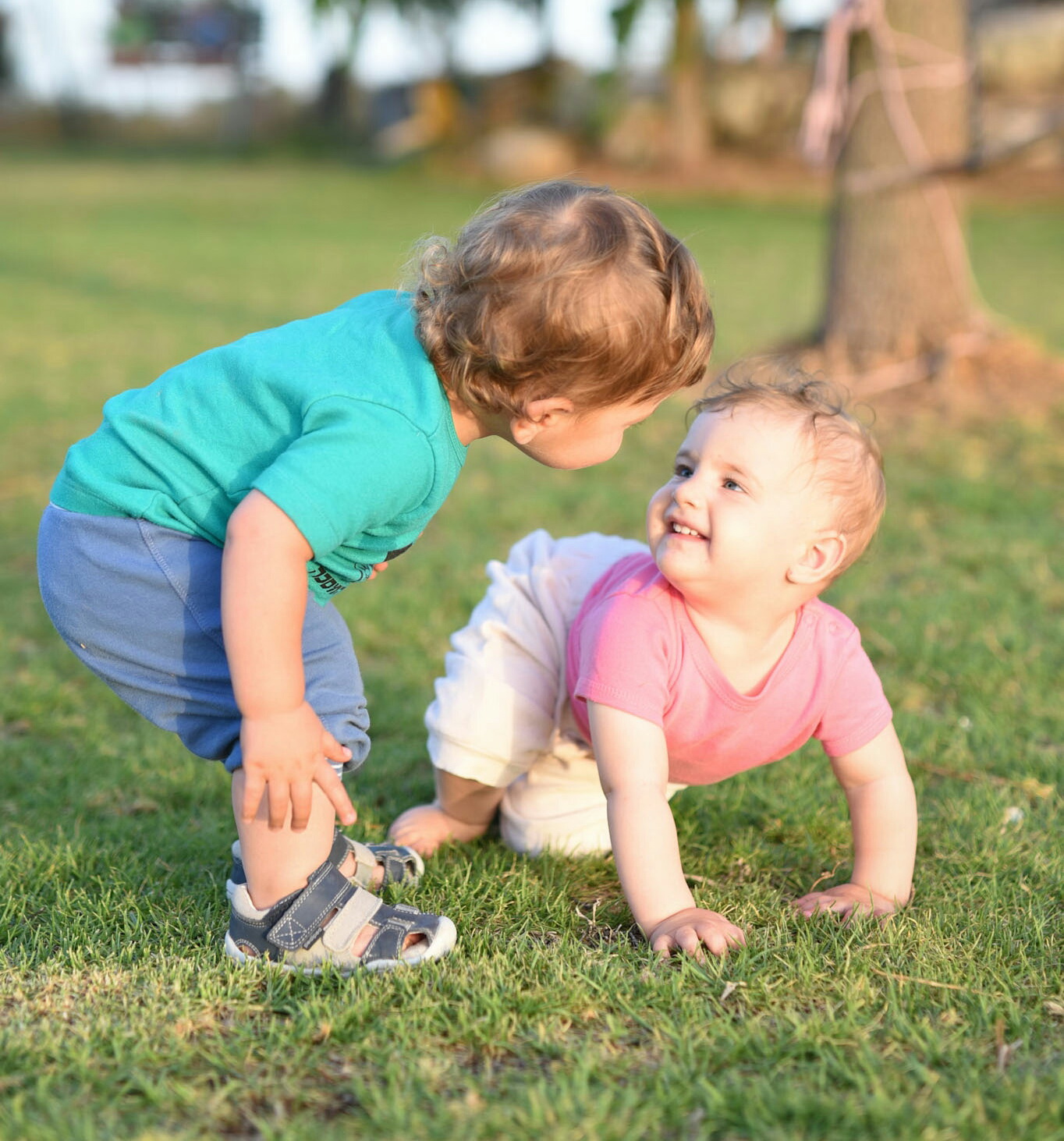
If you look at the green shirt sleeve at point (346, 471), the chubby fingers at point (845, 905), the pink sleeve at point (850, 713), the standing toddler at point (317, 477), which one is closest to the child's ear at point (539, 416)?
the standing toddler at point (317, 477)

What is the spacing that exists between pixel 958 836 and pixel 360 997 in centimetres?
137

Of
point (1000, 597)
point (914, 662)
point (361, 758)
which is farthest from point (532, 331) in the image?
point (1000, 597)

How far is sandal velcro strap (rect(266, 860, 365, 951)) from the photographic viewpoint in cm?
214

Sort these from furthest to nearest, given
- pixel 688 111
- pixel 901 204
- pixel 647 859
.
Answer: pixel 688 111 → pixel 901 204 → pixel 647 859

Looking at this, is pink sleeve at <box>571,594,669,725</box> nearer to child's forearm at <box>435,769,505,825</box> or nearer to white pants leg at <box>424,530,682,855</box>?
white pants leg at <box>424,530,682,855</box>

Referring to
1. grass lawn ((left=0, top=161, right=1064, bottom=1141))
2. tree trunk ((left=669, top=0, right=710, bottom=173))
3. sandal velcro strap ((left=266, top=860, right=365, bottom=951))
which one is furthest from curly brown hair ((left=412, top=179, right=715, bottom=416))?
tree trunk ((left=669, top=0, right=710, bottom=173))

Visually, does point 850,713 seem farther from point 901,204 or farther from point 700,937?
point 901,204

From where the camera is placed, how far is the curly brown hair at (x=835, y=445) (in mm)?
2332

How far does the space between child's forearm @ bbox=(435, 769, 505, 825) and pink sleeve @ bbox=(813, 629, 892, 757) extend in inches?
28.3

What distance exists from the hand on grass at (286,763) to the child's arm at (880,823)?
978 millimetres

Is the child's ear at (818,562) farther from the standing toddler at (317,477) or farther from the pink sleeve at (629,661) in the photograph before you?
the standing toddler at (317,477)

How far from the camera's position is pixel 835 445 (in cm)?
234

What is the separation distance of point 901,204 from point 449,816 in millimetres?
5267

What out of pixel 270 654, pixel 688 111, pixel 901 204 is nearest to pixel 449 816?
pixel 270 654
